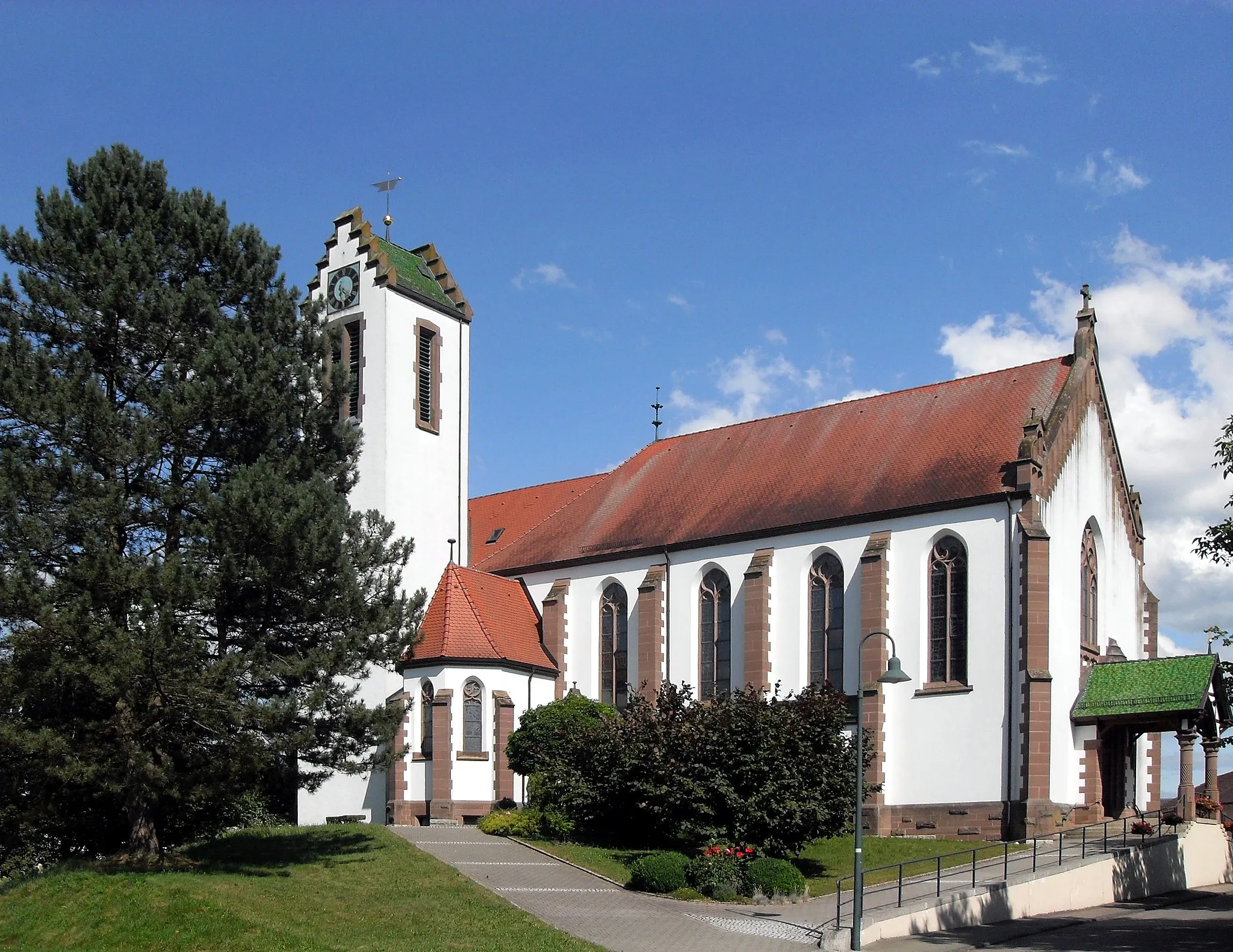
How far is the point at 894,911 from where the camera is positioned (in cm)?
2552

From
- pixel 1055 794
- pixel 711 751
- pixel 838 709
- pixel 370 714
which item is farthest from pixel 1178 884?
pixel 370 714

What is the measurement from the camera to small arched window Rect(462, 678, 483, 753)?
40.5 meters

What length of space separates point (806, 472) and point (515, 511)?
45.7ft

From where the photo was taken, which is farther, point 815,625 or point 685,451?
point 685,451

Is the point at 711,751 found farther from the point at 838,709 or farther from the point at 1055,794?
the point at 1055,794

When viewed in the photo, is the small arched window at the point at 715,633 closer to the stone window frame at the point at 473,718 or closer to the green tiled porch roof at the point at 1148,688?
the stone window frame at the point at 473,718

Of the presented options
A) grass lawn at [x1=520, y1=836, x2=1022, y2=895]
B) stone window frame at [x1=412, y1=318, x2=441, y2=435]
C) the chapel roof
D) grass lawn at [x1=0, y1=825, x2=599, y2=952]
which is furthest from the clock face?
the chapel roof

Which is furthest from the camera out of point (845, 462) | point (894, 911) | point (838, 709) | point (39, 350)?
point (845, 462)

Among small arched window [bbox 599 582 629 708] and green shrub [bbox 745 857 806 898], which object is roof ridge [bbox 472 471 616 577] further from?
green shrub [bbox 745 857 806 898]

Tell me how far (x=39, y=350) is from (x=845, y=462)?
74.7 feet

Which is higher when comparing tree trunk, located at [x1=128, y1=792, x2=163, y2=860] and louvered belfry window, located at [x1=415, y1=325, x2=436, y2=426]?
louvered belfry window, located at [x1=415, y1=325, x2=436, y2=426]

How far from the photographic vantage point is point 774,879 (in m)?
28.8

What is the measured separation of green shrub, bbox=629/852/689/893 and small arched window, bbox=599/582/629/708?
13843 millimetres

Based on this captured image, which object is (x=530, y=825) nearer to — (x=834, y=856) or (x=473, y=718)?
(x=473, y=718)
